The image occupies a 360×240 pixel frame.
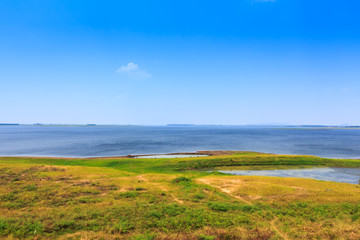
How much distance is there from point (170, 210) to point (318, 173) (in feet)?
137

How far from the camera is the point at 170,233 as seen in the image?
14.0 m

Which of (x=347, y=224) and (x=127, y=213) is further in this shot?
(x=127, y=213)

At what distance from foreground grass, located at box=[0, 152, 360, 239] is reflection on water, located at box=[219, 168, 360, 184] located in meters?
14.3

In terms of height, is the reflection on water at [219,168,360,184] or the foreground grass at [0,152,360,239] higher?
the foreground grass at [0,152,360,239]

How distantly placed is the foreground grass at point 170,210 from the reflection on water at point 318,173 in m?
14.3

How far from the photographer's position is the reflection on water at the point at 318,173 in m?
39.4

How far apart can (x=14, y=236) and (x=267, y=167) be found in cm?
5037

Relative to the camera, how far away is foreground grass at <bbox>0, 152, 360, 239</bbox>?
1411cm

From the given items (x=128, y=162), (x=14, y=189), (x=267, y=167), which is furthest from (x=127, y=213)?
(x=267, y=167)

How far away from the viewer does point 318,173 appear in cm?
4400

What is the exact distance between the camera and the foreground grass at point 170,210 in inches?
555

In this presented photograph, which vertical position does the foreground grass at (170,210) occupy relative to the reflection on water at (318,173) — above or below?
above

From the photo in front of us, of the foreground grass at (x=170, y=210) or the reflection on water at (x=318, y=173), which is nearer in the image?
the foreground grass at (x=170, y=210)

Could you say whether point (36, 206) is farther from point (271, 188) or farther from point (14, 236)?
point (271, 188)
